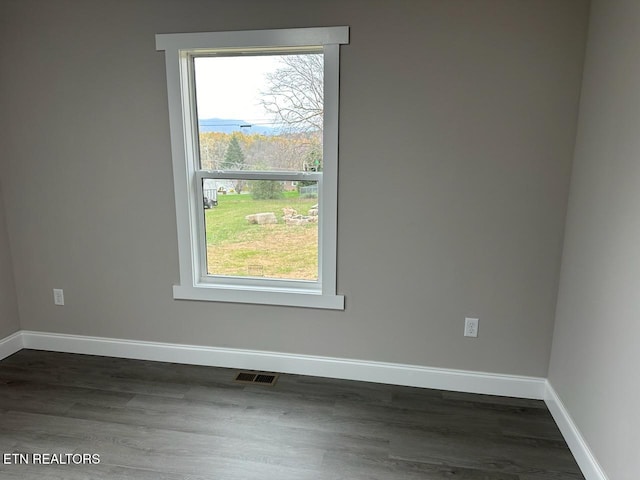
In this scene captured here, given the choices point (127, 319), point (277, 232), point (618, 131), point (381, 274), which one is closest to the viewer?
point (618, 131)

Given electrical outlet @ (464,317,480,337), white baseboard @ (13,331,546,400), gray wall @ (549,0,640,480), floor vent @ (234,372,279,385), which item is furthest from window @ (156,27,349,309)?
gray wall @ (549,0,640,480)

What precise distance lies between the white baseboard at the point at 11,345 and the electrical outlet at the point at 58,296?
15.8 inches

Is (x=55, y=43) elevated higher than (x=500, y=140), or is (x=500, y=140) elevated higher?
(x=55, y=43)

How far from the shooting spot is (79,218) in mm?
2854

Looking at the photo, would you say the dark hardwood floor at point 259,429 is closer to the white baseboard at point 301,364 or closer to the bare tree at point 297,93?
the white baseboard at point 301,364

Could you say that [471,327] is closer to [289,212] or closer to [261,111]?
[289,212]

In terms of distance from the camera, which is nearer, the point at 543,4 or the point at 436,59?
the point at 543,4

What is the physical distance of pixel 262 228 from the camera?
9.02 feet

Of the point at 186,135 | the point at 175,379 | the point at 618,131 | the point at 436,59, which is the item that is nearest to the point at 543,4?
the point at 436,59

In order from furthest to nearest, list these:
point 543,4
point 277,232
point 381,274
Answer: point 277,232
point 381,274
point 543,4

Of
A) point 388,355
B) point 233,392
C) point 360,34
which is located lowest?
point 233,392

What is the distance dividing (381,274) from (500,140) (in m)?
1.00

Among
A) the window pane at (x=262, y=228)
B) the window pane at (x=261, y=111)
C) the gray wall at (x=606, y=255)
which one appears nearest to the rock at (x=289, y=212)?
the window pane at (x=262, y=228)

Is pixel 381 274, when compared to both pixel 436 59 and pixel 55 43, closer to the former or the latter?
pixel 436 59
